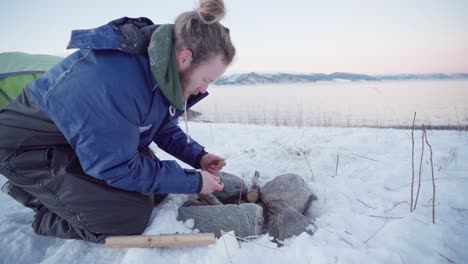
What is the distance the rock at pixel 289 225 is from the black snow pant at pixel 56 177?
3.37 feet

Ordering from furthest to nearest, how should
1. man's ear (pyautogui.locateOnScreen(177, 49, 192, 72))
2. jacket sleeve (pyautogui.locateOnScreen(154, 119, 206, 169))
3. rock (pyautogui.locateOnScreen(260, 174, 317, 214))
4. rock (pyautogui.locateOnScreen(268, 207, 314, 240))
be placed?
1. jacket sleeve (pyautogui.locateOnScreen(154, 119, 206, 169))
2. rock (pyautogui.locateOnScreen(260, 174, 317, 214))
3. rock (pyautogui.locateOnScreen(268, 207, 314, 240))
4. man's ear (pyautogui.locateOnScreen(177, 49, 192, 72))

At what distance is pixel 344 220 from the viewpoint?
2.00 meters

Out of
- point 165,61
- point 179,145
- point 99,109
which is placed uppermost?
point 165,61

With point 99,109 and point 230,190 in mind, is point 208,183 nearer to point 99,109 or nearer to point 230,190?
point 230,190

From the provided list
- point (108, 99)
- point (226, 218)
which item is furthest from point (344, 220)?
point (108, 99)

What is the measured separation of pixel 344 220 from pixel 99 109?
1.75 metres

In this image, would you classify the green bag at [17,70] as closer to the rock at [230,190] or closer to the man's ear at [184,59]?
the rock at [230,190]

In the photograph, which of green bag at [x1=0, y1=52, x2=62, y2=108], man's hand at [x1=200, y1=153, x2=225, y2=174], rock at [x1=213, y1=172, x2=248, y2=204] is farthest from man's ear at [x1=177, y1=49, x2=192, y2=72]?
green bag at [x1=0, y1=52, x2=62, y2=108]

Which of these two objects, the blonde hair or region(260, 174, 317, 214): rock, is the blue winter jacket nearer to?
the blonde hair

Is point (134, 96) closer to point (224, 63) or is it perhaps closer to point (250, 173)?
point (224, 63)

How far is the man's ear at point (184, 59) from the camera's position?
1652mm

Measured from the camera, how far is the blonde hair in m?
1.60

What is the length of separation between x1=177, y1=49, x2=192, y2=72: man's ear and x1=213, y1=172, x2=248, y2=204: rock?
126 centimetres

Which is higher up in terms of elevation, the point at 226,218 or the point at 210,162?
the point at 210,162
